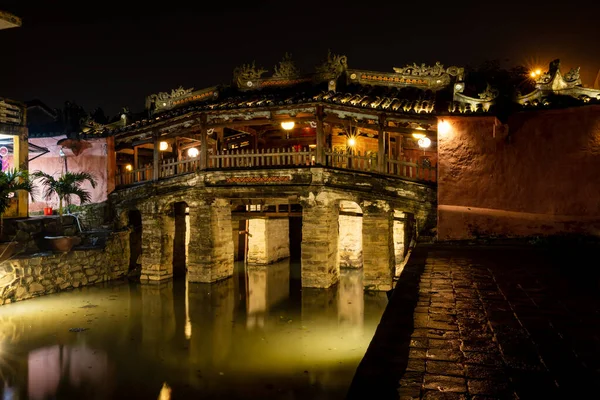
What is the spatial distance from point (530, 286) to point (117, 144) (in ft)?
60.9

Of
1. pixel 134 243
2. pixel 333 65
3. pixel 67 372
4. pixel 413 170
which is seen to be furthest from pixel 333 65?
pixel 67 372

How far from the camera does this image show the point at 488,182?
12.9 metres

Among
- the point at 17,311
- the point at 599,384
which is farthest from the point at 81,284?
the point at 599,384

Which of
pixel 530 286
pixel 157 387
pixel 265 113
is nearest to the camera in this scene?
pixel 530 286

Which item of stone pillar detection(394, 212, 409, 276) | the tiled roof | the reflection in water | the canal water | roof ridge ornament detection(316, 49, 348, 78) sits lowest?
the reflection in water

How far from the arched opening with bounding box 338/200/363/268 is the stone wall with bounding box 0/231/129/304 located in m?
9.79

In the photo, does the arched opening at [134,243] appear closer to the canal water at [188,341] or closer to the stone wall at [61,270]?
the stone wall at [61,270]

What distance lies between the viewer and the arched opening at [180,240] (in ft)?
62.3

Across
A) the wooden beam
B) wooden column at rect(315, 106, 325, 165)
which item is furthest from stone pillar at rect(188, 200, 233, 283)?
the wooden beam

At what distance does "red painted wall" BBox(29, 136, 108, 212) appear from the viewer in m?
20.0

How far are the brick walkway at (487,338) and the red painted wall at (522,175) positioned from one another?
4.21 m

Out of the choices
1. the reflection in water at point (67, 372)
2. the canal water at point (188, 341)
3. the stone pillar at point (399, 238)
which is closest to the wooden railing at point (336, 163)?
the stone pillar at point (399, 238)

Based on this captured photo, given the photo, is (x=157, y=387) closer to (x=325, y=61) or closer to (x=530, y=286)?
(x=530, y=286)

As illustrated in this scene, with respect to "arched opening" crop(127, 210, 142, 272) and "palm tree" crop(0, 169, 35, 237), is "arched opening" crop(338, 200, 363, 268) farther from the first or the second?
"palm tree" crop(0, 169, 35, 237)
